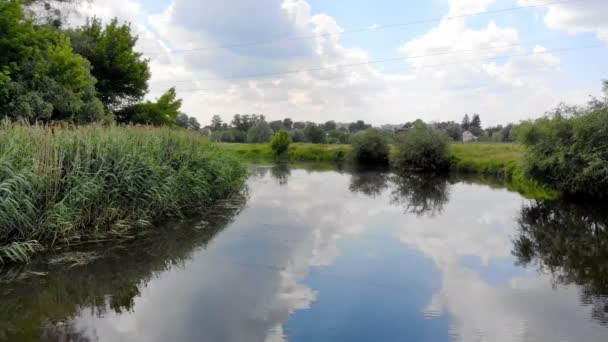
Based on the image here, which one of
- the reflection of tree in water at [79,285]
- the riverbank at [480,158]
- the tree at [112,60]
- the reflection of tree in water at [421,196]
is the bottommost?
the reflection of tree in water at [421,196]

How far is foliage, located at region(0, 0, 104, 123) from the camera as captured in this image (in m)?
12.1

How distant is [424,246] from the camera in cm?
869

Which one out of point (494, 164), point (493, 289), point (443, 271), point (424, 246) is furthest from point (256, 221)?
point (494, 164)

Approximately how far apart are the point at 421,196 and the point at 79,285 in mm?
13592

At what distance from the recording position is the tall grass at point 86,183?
254 inches

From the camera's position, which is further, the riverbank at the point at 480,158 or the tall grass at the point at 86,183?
the riverbank at the point at 480,158

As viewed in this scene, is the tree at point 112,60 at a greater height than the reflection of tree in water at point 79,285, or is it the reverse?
the tree at point 112,60

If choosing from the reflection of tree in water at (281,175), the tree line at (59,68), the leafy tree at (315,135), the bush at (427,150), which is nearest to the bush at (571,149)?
the reflection of tree in water at (281,175)

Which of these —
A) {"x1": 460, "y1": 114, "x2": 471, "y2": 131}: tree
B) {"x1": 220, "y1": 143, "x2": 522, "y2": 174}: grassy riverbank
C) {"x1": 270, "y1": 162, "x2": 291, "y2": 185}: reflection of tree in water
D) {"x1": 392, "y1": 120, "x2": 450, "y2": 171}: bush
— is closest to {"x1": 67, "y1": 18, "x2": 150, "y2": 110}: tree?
{"x1": 220, "y1": 143, "x2": 522, "y2": 174}: grassy riverbank

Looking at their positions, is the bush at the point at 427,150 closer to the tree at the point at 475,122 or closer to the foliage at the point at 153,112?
the foliage at the point at 153,112

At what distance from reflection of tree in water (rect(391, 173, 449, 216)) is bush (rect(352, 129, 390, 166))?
1251 centimetres

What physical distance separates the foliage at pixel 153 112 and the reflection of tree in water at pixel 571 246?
17848 millimetres

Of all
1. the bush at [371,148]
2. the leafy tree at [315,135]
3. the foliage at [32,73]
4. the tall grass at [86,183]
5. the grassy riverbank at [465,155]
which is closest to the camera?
the tall grass at [86,183]

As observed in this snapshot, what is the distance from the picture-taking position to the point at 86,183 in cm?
752
